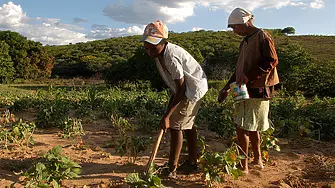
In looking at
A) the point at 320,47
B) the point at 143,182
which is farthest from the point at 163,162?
the point at 320,47

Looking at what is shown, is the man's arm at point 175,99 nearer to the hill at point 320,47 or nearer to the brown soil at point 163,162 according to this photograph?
the brown soil at point 163,162

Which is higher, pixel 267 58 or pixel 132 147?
pixel 267 58

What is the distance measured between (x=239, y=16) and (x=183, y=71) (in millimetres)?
623

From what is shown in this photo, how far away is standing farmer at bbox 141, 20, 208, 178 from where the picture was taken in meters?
2.46

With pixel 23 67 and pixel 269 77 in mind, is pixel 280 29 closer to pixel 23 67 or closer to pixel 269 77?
pixel 23 67

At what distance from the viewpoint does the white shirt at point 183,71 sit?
8.08 feet

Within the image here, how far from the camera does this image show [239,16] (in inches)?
102

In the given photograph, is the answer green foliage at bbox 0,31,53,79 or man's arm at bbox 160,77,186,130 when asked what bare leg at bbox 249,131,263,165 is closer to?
man's arm at bbox 160,77,186,130

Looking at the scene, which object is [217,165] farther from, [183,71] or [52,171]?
[52,171]

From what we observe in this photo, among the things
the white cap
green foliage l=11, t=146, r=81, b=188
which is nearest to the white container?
the white cap

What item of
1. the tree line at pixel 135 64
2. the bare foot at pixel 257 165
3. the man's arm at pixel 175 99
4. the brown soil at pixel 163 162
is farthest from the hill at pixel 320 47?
the man's arm at pixel 175 99

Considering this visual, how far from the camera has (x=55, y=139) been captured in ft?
13.9

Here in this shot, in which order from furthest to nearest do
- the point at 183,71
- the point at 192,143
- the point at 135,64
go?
the point at 135,64
the point at 192,143
the point at 183,71

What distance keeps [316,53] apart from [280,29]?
77.3ft
